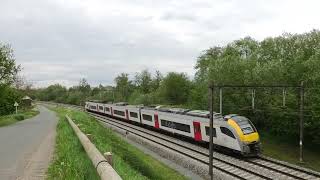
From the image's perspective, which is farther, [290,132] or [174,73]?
[174,73]

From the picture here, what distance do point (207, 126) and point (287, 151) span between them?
8.00 metres

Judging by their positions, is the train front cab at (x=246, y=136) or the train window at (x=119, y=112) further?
the train window at (x=119, y=112)

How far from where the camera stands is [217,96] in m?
49.1

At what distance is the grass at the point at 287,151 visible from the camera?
32.2 m

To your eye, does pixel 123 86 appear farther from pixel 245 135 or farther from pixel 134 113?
pixel 245 135

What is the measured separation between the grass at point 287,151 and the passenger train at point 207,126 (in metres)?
3.84

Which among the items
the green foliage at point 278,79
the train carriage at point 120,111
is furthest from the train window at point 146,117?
the train carriage at point 120,111

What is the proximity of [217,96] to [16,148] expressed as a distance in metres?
33.2

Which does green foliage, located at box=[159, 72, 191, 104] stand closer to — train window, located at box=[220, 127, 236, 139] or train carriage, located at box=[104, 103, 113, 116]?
train carriage, located at box=[104, 103, 113, 116]

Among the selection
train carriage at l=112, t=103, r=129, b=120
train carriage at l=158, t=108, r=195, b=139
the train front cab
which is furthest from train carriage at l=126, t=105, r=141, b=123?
the train front cab

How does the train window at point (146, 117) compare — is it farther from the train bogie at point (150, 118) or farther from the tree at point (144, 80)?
the tree at point (144, 80)

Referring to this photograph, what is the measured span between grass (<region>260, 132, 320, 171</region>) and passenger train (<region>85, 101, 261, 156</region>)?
3836 millimetres

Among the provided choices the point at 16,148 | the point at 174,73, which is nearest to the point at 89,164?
the point at 16,148

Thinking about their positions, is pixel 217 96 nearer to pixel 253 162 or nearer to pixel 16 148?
pixel 253 162
